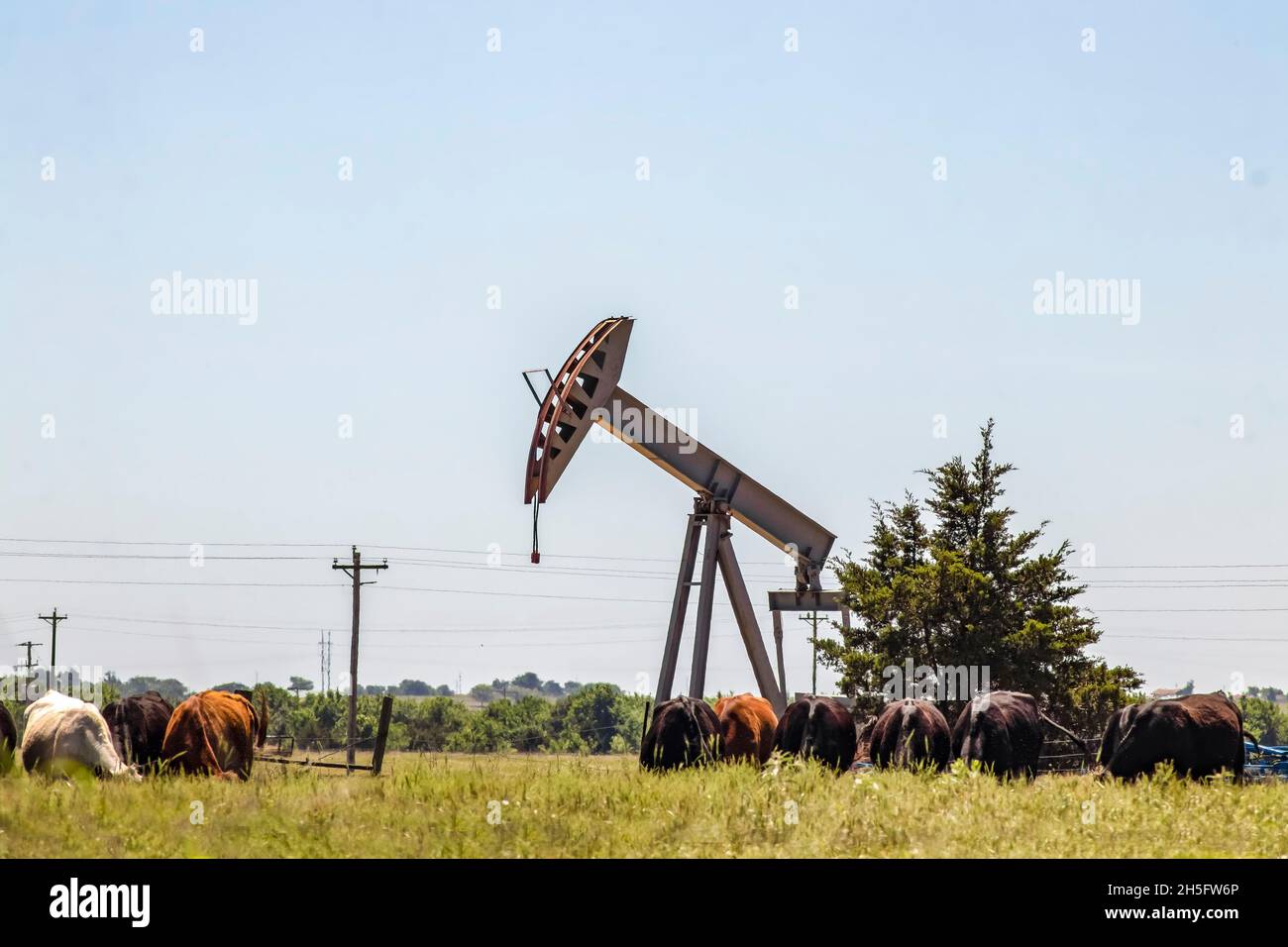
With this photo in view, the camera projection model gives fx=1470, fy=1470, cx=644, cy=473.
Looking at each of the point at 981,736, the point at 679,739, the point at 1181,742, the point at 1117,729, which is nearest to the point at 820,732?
the point at 679,739

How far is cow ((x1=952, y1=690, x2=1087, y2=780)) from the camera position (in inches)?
795

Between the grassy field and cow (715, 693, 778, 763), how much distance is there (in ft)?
26.5

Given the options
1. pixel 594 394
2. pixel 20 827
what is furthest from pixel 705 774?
pixel 594 394

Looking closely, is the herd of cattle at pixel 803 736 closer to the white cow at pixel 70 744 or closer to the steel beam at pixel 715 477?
the white cow at pixel 70 744

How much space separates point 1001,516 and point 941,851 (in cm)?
2375

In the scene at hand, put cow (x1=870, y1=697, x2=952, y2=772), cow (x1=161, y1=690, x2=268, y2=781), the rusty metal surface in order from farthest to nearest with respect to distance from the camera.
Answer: the rusty metal surface
cow (x1=870, y1=697, x2=952, y2=772)
cow (x1=161, y1=690, x2=268, y2=781)

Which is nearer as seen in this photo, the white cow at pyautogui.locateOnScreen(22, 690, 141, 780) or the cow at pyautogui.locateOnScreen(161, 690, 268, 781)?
the white cow at pyautogui.locateOnScreen(22, 690, 141, 780)

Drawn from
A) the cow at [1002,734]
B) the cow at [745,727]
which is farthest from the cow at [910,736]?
the cow at [745,727]

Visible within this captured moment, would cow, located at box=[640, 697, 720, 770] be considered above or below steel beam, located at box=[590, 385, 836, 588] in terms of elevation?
below

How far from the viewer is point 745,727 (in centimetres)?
2605

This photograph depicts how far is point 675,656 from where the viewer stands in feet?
106

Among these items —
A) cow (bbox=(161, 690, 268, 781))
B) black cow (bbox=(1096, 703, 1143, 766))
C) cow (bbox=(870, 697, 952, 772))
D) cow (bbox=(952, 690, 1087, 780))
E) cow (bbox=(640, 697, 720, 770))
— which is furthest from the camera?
cow (bbox=(640, 697, 720, 770))

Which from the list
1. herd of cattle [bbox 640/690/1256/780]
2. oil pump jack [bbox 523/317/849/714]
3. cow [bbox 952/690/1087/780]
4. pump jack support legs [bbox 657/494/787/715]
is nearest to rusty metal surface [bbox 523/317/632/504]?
oil pump jack [bbox 523/317/849/714]

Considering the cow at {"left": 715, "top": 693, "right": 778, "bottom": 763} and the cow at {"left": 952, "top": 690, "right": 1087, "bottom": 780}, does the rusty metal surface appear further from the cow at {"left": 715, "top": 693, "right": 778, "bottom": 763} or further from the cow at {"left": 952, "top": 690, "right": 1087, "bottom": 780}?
the cow at {"left": 952, "top": 690, "right": 1087, "bottom": 780}
